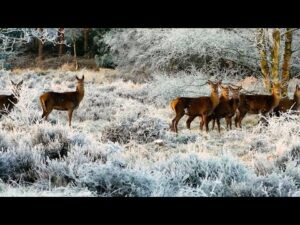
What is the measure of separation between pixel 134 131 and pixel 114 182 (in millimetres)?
3153

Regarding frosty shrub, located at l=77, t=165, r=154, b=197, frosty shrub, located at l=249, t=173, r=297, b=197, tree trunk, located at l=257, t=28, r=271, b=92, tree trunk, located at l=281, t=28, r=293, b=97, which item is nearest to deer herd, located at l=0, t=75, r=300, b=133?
tree trunk, located at l=281, t=28, r=293, b=97

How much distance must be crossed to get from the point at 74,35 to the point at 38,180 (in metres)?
5.75

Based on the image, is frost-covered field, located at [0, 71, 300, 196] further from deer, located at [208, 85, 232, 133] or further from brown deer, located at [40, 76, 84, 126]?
deer, located at [208, 85, 232, 133]

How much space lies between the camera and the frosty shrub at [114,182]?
668 cm

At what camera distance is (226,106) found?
11.5 meters

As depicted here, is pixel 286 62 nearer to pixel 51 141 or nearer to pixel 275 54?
pixel 275 54

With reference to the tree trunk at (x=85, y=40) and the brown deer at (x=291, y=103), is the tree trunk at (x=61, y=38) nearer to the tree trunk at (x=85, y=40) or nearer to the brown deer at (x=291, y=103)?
the tree trunk at (x=85, y=40)

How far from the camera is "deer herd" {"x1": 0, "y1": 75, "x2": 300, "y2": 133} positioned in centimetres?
1130

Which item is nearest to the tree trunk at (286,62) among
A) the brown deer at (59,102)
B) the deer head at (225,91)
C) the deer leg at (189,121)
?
the deer head at (225,91)

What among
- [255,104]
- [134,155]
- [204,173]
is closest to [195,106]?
[255,104]

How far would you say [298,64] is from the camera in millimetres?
13086
